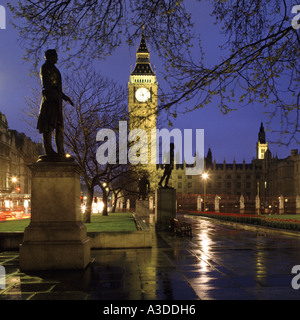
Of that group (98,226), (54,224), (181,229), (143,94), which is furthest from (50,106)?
(181,229)

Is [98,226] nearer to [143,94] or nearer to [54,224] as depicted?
[143,94]

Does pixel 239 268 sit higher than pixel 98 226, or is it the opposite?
pixel 98 226

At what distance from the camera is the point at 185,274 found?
945 cm

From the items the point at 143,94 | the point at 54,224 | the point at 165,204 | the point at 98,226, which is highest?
the point at 143,94

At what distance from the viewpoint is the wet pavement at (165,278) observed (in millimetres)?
7250

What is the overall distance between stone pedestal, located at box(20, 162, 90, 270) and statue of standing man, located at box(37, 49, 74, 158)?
1.94ft

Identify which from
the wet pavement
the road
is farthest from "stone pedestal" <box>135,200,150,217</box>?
the wet pavement

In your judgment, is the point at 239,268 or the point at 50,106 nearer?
the point at 239,268

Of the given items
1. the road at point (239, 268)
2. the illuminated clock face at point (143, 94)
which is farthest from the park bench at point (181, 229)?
the illuminated clock face at point (143, 94)

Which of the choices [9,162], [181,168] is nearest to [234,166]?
[181,168]

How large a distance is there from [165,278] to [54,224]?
123 inches

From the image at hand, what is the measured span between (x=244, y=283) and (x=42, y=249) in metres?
4.86

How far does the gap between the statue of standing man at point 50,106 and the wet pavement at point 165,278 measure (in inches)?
130

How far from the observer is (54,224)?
1003 centimetres
